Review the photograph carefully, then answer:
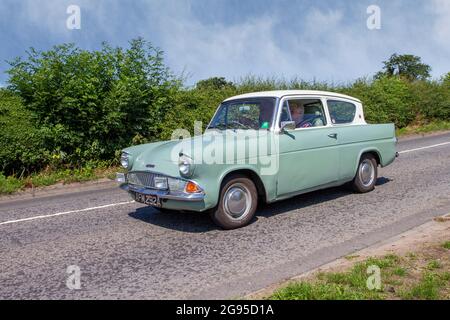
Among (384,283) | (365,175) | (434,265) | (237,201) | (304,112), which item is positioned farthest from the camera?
(365,175)

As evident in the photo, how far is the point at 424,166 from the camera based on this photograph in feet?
32.4

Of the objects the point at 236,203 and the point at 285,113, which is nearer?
the point at 236,203

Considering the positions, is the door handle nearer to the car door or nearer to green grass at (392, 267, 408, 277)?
the car door

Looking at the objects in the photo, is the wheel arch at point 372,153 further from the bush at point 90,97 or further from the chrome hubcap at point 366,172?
the bush at point 90,97

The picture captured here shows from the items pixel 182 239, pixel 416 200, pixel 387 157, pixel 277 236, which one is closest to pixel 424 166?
pixel 387 157

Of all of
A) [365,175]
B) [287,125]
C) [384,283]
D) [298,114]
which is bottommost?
[384,283]

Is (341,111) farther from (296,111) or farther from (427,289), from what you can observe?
(427,289)

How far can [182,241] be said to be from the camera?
5.09m

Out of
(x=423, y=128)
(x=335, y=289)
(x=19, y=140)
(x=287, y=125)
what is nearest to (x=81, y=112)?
(x=19, y=140)

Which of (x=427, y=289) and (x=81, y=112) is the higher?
(x=81, y=112)

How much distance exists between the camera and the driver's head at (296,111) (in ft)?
20.3

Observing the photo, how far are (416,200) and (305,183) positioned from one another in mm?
2113

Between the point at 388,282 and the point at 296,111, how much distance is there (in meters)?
3.26

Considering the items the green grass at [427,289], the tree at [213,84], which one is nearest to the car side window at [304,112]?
the green grass at [427,289]
